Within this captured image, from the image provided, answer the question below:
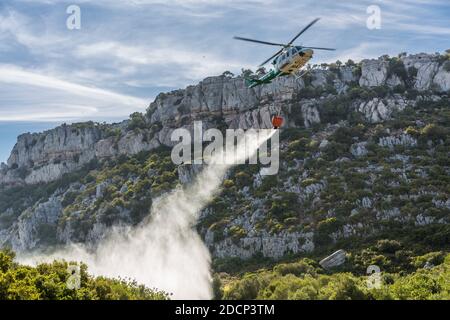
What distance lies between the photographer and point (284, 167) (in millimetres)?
102062

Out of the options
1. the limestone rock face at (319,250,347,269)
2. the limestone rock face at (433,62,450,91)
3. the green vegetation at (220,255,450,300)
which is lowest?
the limestone rock face at (319,250,347,269)

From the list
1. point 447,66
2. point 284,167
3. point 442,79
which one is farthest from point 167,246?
point 447,66

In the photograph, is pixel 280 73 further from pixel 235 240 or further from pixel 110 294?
pixel 235 240

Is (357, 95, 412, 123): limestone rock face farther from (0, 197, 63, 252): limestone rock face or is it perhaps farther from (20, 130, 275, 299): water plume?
(0, 197, 63, 252): limestone rock face

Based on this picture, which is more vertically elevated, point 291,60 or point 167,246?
point 291,60

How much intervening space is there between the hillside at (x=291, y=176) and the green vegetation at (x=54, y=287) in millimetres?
9497

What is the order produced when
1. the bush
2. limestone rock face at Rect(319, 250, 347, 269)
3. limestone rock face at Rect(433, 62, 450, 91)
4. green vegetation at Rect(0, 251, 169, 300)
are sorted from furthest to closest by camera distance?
the bush < limestone rock face at Rect(433, 62, 450, 91) < limestone rock face at Rect(319, 250, 347, 269) < green vegetation at Rect(0, 251, 169, 300)

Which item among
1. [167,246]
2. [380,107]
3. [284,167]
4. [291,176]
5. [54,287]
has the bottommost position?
[167,246]

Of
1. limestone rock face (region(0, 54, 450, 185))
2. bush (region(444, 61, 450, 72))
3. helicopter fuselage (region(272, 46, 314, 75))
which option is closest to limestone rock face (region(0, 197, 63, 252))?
limestone rock face (region(0, 54, 450, 185))

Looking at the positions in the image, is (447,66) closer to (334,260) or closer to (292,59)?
(334,260)

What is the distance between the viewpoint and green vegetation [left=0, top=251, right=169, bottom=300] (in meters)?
37.1

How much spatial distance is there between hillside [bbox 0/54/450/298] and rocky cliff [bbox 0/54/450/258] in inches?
11.1

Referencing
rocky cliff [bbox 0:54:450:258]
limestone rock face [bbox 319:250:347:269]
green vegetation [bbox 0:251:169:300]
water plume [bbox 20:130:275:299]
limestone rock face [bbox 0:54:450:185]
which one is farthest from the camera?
limestone rock face [bbox 0:54:450:185]

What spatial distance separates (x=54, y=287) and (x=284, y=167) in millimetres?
66394
